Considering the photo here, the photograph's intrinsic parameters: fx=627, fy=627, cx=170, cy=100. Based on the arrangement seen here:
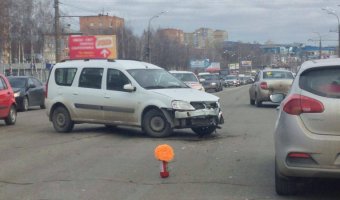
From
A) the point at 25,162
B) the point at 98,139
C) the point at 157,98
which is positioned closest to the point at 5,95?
the point at 98,139

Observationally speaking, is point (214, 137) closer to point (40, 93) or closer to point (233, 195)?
point (233, 195)

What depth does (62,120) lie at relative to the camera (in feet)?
48.6

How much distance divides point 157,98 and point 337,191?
5.95 m

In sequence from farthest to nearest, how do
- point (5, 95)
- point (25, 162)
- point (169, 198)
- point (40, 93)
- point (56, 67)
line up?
point (40, 93) → point (5, 95) → point (56, 67) → point (25, 162) → point (169, 198)

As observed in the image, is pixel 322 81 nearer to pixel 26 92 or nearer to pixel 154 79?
pixel 154 79

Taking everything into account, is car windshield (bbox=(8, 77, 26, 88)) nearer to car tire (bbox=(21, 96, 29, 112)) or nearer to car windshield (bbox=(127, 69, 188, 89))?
car tire (bbox=(21, 96, 29, 112))

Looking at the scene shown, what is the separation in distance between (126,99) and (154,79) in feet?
2.90

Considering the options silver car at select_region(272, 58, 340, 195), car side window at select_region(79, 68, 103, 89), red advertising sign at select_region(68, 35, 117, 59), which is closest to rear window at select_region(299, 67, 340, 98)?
silver car at select_region(272, 58, 340, 195)

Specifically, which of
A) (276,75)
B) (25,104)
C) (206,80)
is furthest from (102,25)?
(276,75)

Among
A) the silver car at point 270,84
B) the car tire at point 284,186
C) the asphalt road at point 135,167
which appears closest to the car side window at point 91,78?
the asphalt road at point 135,167

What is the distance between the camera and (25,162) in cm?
1037

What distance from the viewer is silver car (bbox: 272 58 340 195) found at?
6719 mm

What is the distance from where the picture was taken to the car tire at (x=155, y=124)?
42.9ft

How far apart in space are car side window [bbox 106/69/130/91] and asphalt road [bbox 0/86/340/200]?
3.59ft
